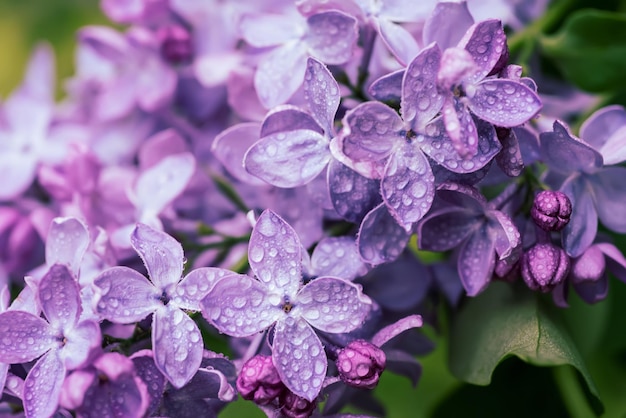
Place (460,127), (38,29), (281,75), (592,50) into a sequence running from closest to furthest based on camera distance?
1. (460,127)
2. (281,75)
3. (592,50)
4. (38,29)

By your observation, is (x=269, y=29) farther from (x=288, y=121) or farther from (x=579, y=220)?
(x=579, y=220)

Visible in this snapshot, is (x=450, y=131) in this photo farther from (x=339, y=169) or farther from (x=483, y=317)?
(x=483, y=317)

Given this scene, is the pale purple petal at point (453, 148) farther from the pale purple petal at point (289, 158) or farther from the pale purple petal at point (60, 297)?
the pale purple petal at point (60, 297)

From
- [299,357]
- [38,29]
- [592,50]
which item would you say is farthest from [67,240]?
[38,29]

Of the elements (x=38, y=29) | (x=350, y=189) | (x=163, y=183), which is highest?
(x=350, y=189)

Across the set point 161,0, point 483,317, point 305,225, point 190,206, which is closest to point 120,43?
point 161,0

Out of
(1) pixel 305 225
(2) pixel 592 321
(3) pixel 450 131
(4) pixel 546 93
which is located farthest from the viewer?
(4) pixel 546 93

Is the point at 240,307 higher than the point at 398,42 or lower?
lower
